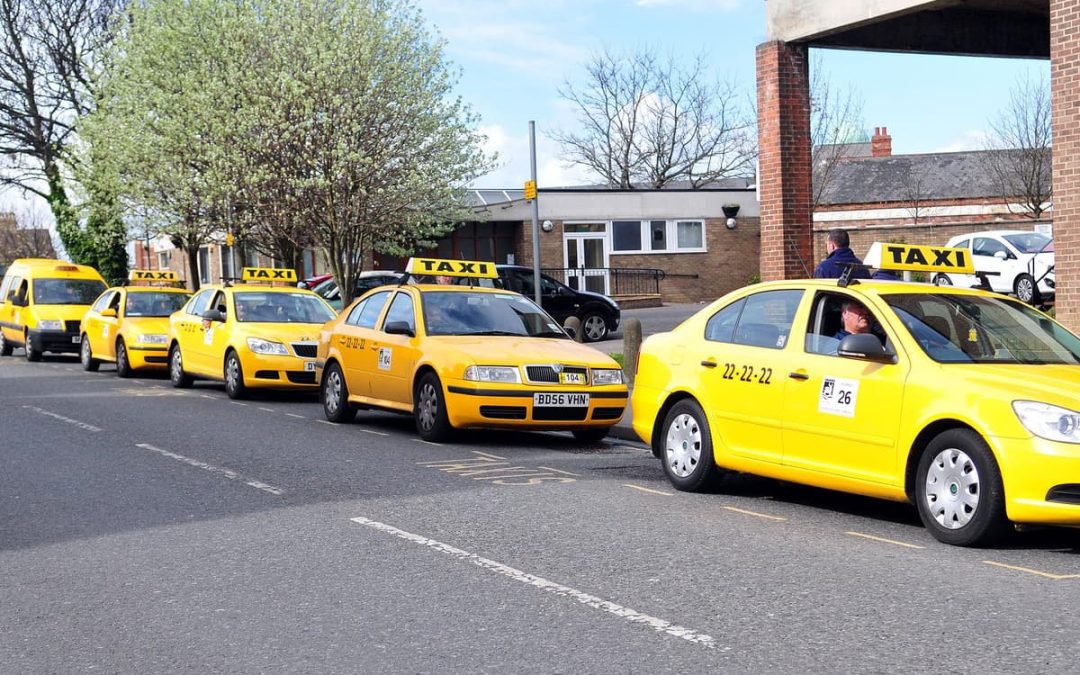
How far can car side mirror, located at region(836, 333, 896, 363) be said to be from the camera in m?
7.73

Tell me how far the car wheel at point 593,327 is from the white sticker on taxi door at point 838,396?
20.3m

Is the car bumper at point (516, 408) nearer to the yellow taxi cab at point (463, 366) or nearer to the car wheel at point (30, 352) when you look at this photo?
the yellow taxi cab at point (463, 366)

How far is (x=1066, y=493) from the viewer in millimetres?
6762

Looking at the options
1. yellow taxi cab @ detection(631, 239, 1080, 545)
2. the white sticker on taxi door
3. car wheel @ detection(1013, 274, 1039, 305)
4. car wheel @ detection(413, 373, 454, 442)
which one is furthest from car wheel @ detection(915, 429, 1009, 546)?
car wheel @ detection(1013, 274, 1039, 305)

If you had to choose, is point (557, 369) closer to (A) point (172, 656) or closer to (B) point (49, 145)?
(A) point (172, 656)

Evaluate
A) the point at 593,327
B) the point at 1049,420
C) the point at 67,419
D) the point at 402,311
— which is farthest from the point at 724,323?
the point at 593,327

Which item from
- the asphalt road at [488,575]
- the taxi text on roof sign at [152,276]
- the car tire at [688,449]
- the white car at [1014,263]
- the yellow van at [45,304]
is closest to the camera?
the asphalt road at [488,575]

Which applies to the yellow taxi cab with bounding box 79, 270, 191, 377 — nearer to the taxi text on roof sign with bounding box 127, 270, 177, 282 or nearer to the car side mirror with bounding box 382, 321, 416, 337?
the taxi text on roof sign with bounding box 127, 270, 177, 282

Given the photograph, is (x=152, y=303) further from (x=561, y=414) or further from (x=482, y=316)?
(x=561, y=414)

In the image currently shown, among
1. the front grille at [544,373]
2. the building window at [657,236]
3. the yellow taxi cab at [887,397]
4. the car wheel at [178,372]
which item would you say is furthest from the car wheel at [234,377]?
the building window at [657,236]

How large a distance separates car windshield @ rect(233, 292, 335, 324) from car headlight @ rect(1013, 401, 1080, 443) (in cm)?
1251

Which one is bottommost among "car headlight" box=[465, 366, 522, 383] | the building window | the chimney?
"car headlight" box=[465, 366, 522, 383]

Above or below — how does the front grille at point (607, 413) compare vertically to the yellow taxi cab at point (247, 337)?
below

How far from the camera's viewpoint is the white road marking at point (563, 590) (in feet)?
17.7
